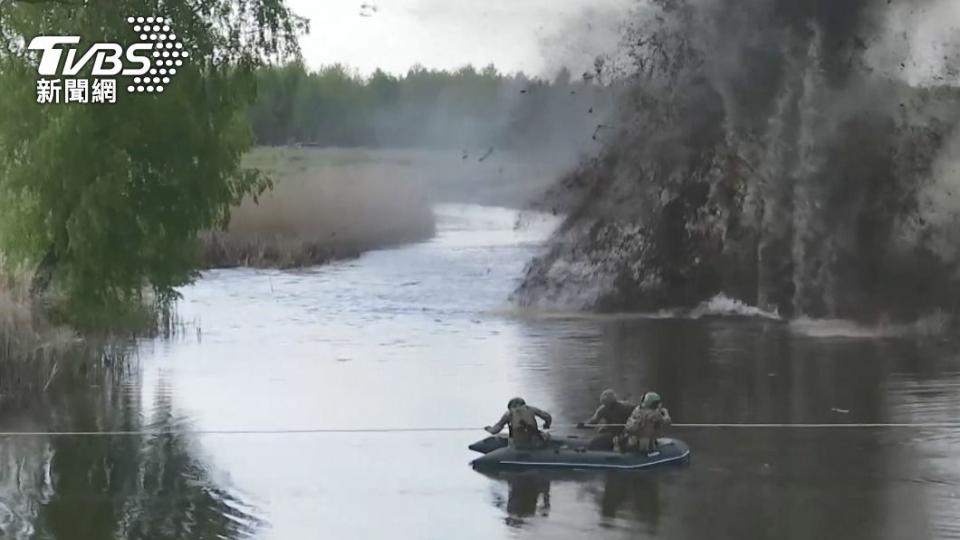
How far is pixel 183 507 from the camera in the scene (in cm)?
434

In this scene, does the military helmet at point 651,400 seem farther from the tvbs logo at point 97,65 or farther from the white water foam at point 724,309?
the tvbs logo at point 97,65

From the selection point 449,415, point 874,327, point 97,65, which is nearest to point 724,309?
point 874,327

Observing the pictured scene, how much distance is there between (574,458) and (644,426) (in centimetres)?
31

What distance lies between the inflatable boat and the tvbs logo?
2.34 metres

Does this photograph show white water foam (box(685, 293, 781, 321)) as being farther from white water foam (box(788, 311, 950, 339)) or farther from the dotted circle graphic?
the dotted circle graphic

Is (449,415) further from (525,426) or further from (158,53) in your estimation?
(158,53)

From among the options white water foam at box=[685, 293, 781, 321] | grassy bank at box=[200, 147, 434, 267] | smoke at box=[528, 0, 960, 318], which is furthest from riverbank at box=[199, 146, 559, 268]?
white water foam at box=[685, 293, 781, 321]

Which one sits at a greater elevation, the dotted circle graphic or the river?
the dotted circle graphic

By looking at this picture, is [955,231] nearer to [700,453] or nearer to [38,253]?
[700,453]

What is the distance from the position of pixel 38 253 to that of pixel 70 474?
1.26m

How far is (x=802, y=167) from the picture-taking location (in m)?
5.95

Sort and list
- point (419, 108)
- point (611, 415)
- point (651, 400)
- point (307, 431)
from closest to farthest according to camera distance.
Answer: point (651, 400) < point (611, 415) < point (307, 431) < point (419, 108)

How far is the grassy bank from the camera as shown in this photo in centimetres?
567

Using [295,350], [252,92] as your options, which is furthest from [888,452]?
[252,92]
